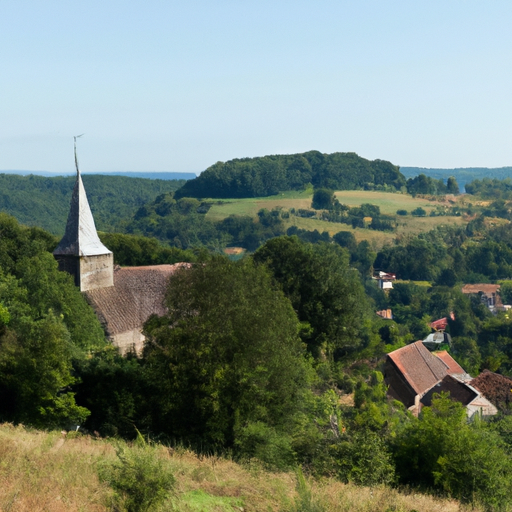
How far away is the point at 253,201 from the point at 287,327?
146120 mm

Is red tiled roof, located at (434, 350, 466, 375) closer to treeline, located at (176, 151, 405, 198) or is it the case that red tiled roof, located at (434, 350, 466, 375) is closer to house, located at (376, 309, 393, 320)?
house, located at (376, 309, 393, 320)

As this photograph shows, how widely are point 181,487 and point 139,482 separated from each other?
1.37 m

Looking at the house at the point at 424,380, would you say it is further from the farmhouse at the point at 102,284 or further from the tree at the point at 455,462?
the tree at the point at 455,462

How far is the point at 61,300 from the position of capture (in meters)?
22.7

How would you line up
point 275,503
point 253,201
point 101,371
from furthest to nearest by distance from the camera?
point 253,201 < point 101,371 < point 275,503

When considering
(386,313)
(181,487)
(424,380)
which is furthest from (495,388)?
(386,313)

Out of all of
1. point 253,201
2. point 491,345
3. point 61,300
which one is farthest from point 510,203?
point 61,300

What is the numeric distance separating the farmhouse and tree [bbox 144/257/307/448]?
9417 millimetres

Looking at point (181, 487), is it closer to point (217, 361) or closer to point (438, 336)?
point (217, 361)

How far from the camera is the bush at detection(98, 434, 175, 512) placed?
10.3 metres

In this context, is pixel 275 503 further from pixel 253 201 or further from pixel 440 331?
pixel 253 201

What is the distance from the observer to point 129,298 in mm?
29406

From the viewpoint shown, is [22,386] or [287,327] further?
[287,327]

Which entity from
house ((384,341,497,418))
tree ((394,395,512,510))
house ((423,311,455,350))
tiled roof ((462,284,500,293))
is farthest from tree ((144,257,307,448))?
tiled roof ((462,284,500,293))
